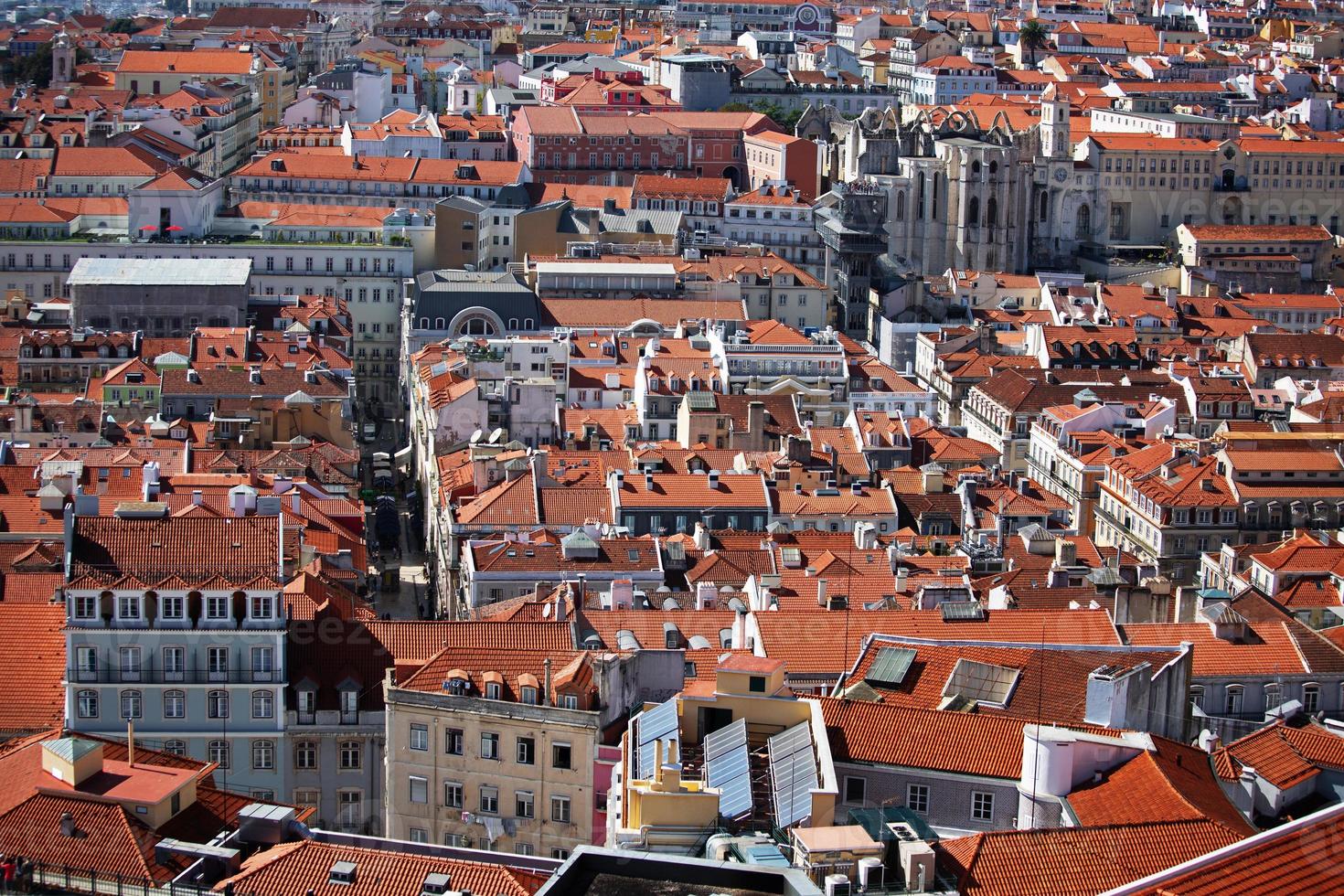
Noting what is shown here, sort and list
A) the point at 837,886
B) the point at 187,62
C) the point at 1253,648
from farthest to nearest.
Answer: the point at 187,62 → the point at 1253,648 → the point at 837,886

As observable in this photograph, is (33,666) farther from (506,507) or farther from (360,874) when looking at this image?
(506,507)

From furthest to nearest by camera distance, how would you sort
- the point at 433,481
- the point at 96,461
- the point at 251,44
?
the point at 251,44, the point at 433,481, the point at 96,461

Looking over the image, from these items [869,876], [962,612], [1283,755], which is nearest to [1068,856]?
[869,876]

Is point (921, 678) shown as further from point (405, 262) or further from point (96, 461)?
point (405, 262)

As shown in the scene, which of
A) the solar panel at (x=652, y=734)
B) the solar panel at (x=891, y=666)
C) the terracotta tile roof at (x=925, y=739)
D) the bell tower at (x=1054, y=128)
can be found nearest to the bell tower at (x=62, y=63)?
the bell tower at (x=1054, y=128)

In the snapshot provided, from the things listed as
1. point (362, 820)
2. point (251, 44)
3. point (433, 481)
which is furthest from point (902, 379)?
point (251, 44)

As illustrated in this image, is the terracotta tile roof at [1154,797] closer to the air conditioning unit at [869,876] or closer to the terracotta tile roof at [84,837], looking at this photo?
the air conditioning unit at [869,876]

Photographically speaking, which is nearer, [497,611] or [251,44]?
[497,611]
